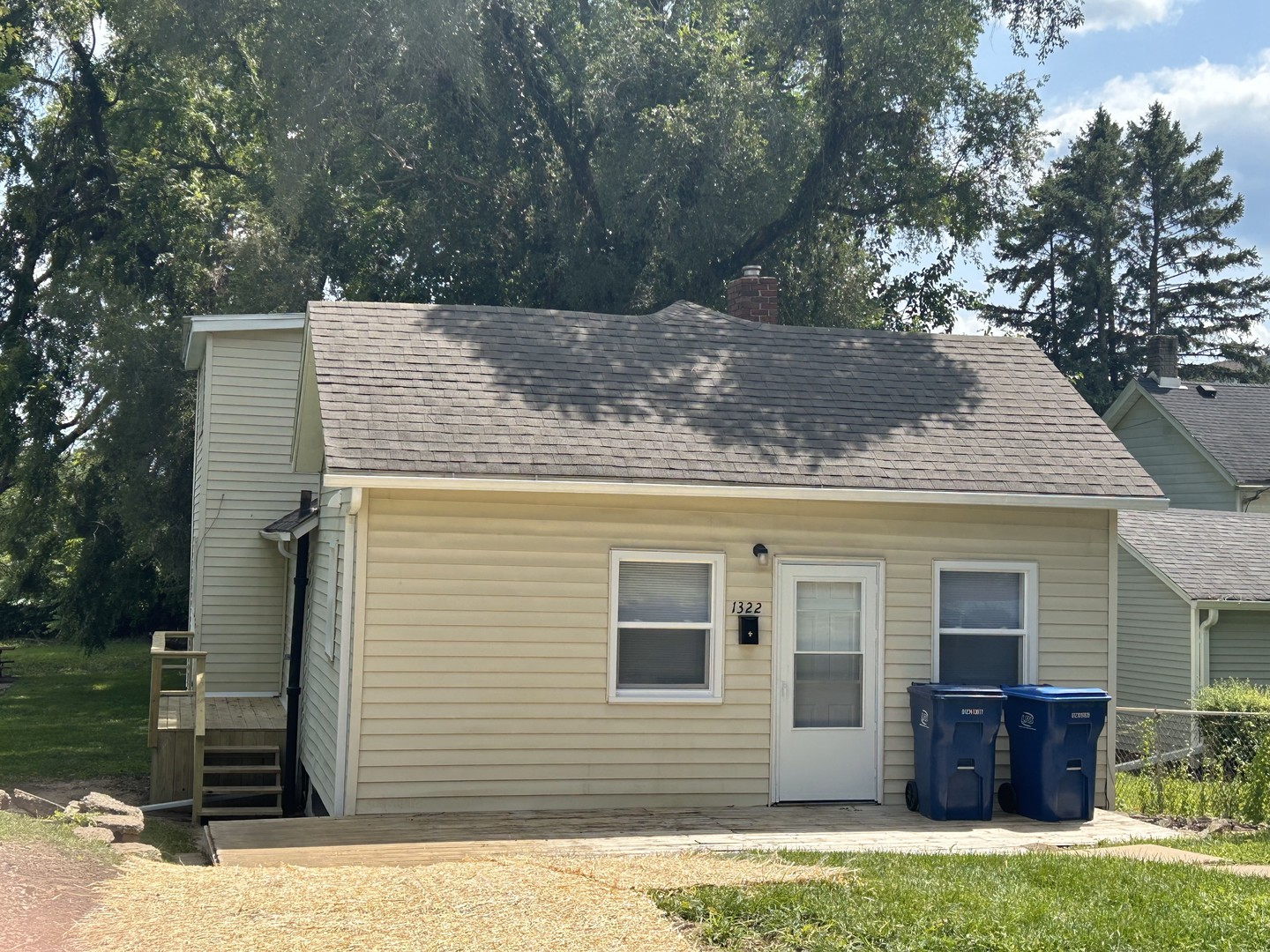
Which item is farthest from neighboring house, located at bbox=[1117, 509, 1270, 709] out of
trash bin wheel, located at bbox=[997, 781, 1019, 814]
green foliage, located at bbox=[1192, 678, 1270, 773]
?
trash bin wheel, located at bbox=[997, 781, 1019, 814]

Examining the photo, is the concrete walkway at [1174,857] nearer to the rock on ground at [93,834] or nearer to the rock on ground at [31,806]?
the rock on ground at [93,834]

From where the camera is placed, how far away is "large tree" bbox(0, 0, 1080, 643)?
77.9 feet

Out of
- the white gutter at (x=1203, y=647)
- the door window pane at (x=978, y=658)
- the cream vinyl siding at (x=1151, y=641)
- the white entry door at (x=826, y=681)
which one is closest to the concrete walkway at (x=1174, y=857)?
the door window pane at (x=978, y=658)

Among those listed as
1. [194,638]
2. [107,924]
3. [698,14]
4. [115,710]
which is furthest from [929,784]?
[698,14]

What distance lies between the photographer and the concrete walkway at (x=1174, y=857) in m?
8.48

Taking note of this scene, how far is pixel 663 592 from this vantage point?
10922 mm

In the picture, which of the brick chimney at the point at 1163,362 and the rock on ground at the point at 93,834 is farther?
the brick chimney at the point at 1163,362

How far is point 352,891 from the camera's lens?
23.3 feet

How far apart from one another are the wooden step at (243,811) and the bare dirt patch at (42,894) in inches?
241

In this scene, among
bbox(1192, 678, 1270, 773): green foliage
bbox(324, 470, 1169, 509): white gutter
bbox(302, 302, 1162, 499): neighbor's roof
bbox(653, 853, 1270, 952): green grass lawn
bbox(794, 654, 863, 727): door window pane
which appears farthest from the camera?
bbox(1192, 678, 1270, 773): green foliage

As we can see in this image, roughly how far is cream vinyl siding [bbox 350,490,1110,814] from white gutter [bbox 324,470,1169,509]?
0.26 meters

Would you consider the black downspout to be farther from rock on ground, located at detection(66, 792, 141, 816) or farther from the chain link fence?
the chain link fence

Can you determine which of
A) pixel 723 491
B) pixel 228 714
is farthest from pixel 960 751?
pixel 228 714

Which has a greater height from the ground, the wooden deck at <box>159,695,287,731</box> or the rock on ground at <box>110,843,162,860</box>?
the wooden deck at <box>159,695,287,731</box>
